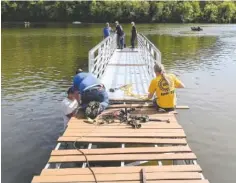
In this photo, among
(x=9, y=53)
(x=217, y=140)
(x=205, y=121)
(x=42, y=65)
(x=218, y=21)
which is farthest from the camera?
(x=218, y=21)

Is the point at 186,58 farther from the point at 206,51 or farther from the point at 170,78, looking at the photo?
the point at 170,78

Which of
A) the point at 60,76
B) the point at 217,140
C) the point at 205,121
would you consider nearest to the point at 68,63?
the point at 60,76

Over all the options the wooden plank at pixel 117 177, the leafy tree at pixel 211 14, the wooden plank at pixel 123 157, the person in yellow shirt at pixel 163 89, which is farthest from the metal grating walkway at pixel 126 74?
the leafy tree at pixel 211 14

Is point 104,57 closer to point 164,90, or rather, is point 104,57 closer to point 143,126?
point 164,90

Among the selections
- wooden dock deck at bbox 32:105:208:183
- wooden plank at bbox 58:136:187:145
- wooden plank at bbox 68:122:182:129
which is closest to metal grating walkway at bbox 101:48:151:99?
wooden plank at bbox 68:122:182:129

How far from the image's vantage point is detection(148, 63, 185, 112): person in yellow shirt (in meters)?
8.77

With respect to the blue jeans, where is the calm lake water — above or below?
below

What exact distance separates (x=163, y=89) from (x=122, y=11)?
343 feet

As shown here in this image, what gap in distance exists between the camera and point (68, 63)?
26047 millimetres

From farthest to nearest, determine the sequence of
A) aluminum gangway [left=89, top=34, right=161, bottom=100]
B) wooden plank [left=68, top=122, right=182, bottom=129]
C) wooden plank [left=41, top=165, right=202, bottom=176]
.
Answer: aluminum gangway [left=89, top=34, right=161, bottom=100], wooden plank [left=68, top=122, right=182, bottom=129], wooden plank [left=41, top=165, right=202, bottom=176]

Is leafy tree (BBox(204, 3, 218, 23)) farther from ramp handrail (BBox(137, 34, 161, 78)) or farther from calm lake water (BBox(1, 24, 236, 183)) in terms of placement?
ramp handrail (BBox(137, 34, 161, 78))

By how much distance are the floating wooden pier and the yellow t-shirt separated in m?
0.31

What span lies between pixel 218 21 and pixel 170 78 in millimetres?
104498

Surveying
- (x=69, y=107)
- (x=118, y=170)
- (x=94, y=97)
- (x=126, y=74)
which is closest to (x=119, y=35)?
(x=126, y=74)
